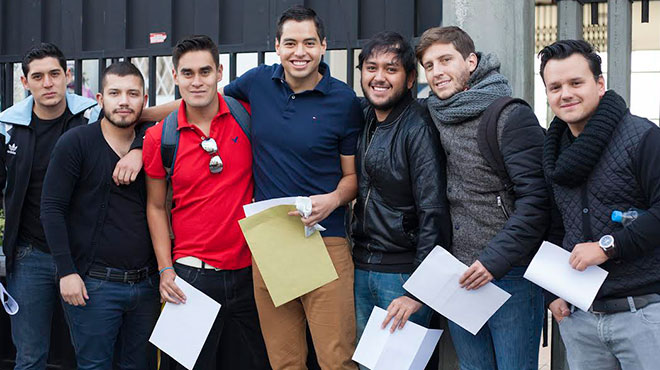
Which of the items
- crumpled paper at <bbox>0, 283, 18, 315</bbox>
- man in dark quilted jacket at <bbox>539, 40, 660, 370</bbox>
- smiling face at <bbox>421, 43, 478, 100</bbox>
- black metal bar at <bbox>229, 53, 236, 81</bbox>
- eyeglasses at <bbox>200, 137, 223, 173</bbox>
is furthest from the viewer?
black metal bar at <bbox>229, 53, 236, 81</bbox>

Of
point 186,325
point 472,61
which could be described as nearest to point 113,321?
point 186,325

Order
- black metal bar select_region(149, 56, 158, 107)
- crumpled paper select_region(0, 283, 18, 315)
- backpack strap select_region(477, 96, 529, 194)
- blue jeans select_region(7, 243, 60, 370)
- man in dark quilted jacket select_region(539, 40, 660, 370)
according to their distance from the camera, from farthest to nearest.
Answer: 1. black metal bar select_region(149, 56, 158, 107)
2. blue jeans select_region(7, 243, 60, 370)
3. crumpled paper select_region(0, 283, 18, 315)
4. backpack strap select_region(477, 96, 529, 194)
5. man in dark quilted jacket select_region(539, 40, 660, 370)

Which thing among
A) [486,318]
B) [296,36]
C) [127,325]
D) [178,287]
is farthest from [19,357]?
[486,318]

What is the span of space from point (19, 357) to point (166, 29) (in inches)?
85.3

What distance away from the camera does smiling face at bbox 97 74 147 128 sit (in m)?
3.99

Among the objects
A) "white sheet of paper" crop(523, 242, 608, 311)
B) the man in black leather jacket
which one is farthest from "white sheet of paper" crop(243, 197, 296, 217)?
"white sheet of paper" crop(523, 242, 608, 311)

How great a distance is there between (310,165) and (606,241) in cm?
145

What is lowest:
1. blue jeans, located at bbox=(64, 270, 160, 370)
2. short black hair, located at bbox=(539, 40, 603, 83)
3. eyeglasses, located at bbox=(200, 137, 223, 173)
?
blue jeans, located at bbox=(64, 270, 160, 370)

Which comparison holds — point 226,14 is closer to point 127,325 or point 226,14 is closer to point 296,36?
point 296,36

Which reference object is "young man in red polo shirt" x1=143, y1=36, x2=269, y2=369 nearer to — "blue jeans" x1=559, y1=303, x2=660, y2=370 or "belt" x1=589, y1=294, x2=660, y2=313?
"blue jeans" x1=559, y1=303, x2=660, y2=370

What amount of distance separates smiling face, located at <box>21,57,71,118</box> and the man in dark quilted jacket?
274 cm

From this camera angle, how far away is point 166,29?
190 inches

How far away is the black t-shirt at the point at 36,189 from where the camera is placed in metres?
4.32

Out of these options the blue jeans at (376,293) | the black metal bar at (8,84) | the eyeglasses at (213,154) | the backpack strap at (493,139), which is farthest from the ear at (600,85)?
the black metal bar at (8,84)
